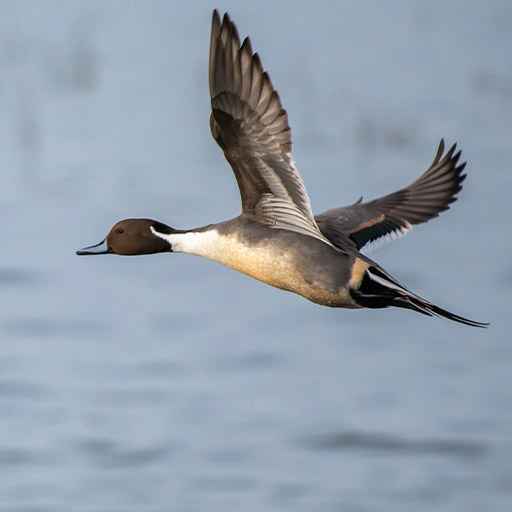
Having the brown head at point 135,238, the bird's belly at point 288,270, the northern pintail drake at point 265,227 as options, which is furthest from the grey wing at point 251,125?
the brown head at point 135,238

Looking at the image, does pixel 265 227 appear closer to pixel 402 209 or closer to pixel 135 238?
pixel 135 238

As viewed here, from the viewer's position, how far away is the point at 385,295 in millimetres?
7703

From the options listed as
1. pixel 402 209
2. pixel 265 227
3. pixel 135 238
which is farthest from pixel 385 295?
pixel 402 209

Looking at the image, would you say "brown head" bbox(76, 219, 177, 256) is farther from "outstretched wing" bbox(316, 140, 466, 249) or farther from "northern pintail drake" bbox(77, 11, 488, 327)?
"outstretched wing" bbox(316, 140, 466, 249)

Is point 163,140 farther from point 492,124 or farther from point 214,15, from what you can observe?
point 214,15

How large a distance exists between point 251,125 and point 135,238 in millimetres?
962

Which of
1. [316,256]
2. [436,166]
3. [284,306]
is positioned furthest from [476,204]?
[316,256]

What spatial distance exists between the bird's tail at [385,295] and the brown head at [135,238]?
2.90 ft

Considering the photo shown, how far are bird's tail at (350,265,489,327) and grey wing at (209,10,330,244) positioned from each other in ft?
0.91

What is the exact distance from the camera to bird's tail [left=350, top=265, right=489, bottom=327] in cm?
761

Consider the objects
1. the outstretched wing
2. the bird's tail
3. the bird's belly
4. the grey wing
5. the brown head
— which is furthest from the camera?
the outstretched wing

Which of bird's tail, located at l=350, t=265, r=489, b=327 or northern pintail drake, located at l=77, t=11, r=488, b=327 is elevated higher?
northern pintail drake, located at l=77, t=11, r=488, b=327

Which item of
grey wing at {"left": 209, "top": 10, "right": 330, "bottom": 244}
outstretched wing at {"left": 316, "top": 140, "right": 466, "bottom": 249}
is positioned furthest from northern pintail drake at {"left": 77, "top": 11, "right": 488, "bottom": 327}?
outstretched wing at {"left": 316, "top": 140, "right": 466, "bottom": 249}

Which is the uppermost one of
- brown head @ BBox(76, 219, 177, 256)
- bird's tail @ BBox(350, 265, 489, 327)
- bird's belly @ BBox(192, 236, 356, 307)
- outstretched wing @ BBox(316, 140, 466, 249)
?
outstretched wing @ BBox(316, 140, 466, 249)
